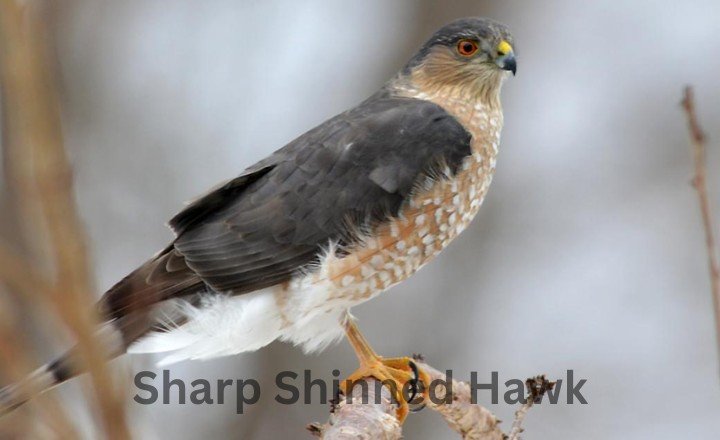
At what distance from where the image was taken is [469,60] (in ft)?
15.3

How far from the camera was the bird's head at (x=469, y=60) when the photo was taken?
4648mm

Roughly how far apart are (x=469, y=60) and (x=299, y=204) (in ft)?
3.78

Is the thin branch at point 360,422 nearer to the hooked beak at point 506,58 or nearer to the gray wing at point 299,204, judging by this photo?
the gray wing at point 299,204

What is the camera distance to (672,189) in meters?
8.46

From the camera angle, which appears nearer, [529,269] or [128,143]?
[128,143]

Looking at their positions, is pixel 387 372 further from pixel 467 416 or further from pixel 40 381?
pixel 40 381

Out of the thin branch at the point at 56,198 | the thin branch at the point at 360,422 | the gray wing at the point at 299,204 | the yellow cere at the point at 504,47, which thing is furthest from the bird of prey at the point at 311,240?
the thin branch at the point at 56,198

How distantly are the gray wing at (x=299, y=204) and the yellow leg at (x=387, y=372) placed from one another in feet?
1.60

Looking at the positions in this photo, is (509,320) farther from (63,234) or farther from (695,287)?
(63,234)

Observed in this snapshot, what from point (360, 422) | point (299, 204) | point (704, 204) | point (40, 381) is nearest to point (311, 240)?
point (299, 204)

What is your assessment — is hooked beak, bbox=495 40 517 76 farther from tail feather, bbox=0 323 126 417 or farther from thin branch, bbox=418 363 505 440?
tail feather, bbox=0 323 126 417

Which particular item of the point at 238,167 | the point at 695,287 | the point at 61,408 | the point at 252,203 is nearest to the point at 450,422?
the point at 252,203

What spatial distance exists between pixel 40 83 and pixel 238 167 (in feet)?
20.7

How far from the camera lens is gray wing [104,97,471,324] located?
3885 mm
